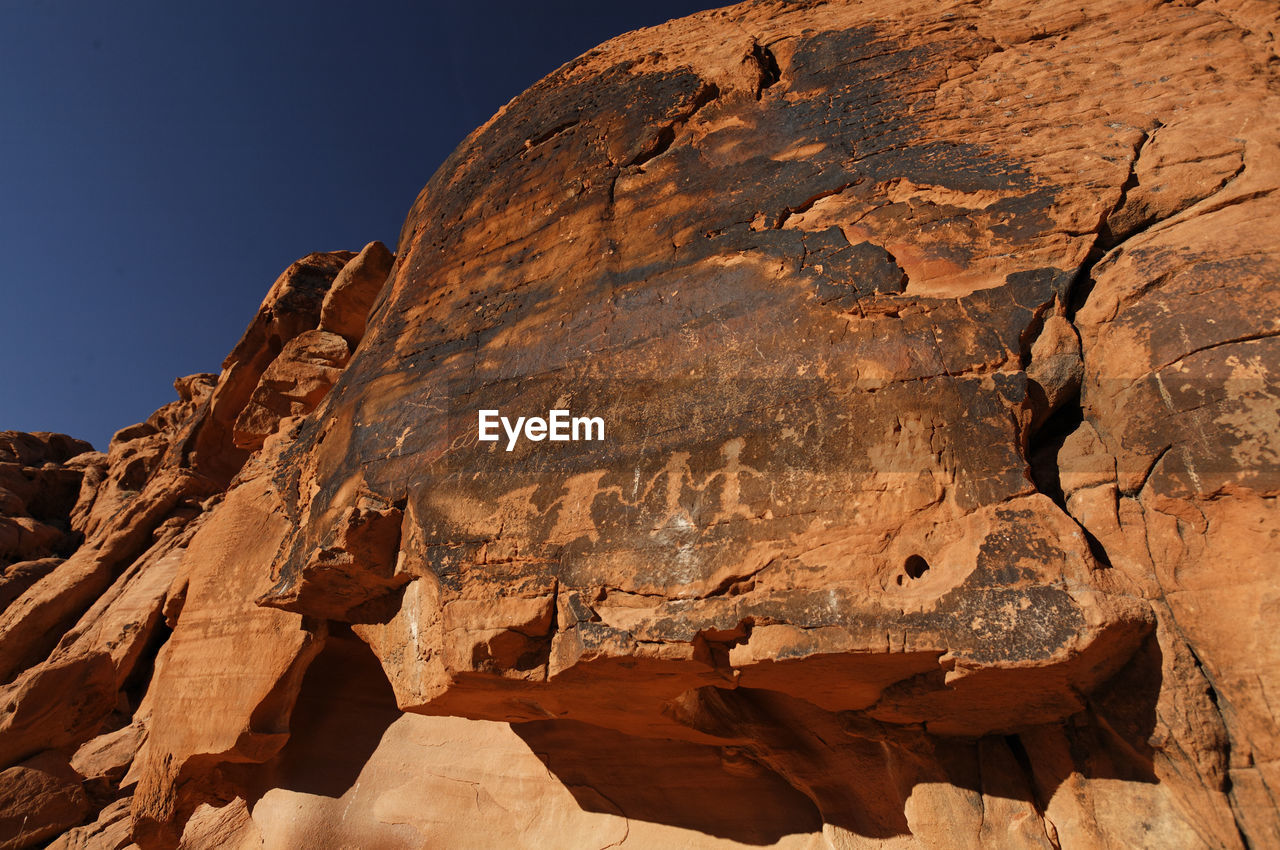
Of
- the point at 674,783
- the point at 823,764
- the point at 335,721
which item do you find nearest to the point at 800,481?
the point at 823,764

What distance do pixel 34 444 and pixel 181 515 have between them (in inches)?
301

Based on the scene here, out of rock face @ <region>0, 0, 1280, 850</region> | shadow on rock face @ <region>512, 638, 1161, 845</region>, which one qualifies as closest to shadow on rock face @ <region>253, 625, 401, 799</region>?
rock face @ <region>0, 0, 1280, 850</region>

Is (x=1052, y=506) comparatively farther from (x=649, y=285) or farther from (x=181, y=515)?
(x=181, y=515)

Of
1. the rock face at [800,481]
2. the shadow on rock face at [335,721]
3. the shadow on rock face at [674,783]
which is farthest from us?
the shadow on rock face at [335,721]

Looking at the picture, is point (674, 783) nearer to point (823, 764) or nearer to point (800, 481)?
point (823, 764)

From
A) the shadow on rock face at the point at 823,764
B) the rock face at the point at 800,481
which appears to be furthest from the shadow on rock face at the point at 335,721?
the shadow on rock face at the point at 823,764

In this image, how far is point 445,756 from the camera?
4.88 metres

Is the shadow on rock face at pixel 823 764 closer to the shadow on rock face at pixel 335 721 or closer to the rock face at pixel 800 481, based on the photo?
the rock face at pixel 800 481

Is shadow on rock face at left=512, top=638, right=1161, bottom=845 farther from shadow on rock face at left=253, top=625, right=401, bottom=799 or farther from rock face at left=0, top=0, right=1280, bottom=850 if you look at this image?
shadow on rock face at left=253, top=625, right=401, bottom=799

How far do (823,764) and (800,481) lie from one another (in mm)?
1775

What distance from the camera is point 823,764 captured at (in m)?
3.56

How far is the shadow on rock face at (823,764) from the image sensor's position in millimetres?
2521

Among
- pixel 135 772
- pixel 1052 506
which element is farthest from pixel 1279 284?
pixel 135 772

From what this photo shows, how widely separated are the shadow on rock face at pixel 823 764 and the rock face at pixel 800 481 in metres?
0.02
